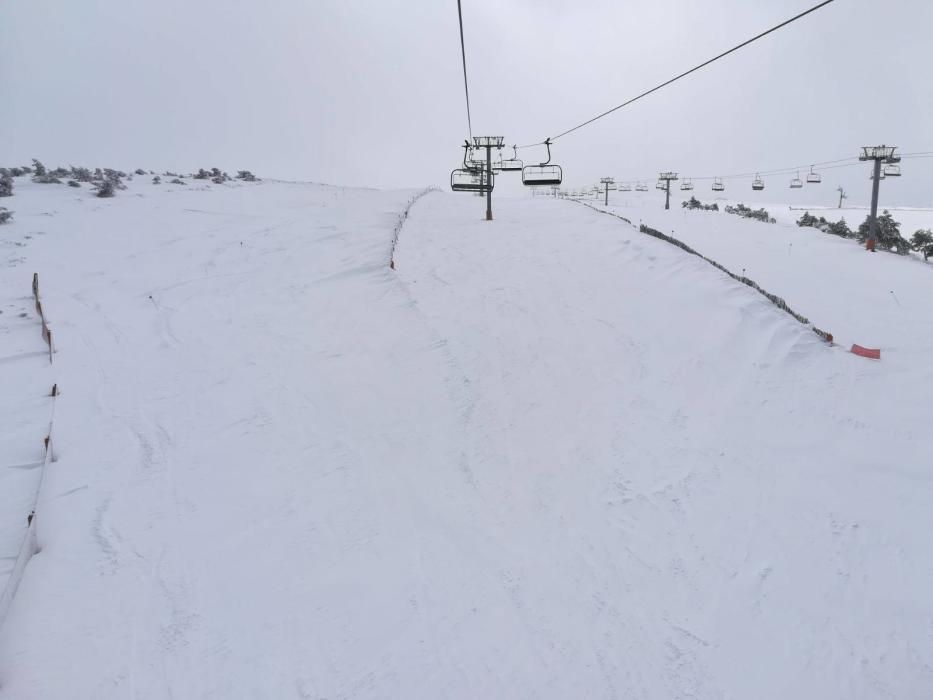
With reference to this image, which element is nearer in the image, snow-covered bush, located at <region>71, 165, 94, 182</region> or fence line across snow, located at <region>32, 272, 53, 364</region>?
fence line across snow, located at <region>32, 272, 53, 364</region>

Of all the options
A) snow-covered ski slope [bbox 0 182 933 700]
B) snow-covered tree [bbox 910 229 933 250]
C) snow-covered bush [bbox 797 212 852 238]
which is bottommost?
snow-covered ski slope [bbox 0 182 933 700]

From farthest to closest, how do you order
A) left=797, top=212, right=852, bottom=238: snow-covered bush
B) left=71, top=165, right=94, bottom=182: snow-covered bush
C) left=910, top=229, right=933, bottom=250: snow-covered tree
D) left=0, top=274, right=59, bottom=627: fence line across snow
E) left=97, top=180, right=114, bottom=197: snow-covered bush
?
left=797, top=212, right=852, bottom=238: snow-covered bush → left=71, top=165, right=94, bottom=182: snow-covered bush → left=910, top=229, right=933, bottom=250: snow-covered tree → left=97, top=180, right=114, bottom=197: snow-covered bush → left=0, top=274, right=59, bottom=627: fence line across snow

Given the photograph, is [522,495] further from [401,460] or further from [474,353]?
[474,353]

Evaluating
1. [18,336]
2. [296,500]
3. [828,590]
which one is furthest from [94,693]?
[18,336]

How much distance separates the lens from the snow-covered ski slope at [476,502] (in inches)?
198

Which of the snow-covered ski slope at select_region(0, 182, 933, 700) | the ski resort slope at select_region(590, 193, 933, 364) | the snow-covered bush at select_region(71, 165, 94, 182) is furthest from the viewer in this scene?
the snow-covered bush at select_region(71, 165, 94, 182)

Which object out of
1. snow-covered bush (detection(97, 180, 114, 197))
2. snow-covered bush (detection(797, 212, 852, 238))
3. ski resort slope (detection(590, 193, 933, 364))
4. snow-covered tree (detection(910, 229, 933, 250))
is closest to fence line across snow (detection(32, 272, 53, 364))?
snow-covered bush (detection(97, 180, 114, 197))

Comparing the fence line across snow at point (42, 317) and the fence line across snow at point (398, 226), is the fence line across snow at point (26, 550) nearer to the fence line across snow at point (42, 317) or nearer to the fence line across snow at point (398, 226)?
the fence line across snow at point (42, 317)

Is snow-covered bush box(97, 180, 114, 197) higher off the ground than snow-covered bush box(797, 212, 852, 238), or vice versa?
snow-covered bush box(97, 180, 114, 197)

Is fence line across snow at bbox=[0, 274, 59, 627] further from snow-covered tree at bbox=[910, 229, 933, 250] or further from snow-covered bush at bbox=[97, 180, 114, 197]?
snow-covered tree at bbox=[910, 229, 933, 250]

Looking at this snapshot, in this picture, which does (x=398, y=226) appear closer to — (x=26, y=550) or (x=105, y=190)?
(x=26, y=550)

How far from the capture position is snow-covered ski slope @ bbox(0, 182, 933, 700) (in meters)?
5.02

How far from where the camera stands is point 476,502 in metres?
7.26

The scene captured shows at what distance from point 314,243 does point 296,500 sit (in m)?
16.4
